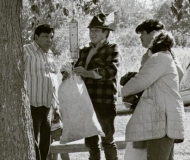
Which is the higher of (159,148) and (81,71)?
(81,71)

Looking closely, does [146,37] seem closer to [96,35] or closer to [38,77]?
[96,35]

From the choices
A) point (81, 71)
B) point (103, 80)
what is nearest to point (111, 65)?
point (103, 80)

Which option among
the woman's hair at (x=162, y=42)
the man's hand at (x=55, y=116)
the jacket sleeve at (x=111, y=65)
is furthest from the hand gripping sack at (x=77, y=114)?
the man's hand at (x=55, y=116)

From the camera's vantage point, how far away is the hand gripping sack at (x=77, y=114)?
4883 millimetres

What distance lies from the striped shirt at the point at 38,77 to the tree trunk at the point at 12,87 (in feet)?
5.75

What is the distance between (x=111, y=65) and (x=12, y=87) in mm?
1537

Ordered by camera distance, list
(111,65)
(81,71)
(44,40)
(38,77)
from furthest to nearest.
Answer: (44,40), (38,77), (111,65), (81,71)

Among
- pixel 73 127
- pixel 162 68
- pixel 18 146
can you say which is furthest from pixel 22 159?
pixel 162 68

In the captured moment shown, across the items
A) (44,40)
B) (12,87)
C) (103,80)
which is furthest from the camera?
(44,40)

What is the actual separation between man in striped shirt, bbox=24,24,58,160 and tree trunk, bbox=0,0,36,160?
1.69m

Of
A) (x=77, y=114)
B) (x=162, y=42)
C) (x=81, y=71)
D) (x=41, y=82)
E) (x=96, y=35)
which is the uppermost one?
(x=96, y=35)

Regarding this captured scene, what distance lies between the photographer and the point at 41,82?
19.1 feet

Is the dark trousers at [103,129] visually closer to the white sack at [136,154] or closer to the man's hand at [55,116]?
the white sack at [136,154]

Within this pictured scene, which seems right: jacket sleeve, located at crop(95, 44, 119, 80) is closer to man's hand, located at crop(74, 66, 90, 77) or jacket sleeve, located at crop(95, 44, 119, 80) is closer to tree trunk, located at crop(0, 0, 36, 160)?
man's hand, located at crop(74, 66, 90, 77)
